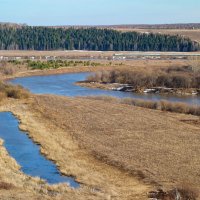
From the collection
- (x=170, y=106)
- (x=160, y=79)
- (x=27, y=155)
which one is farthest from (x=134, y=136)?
(x=160, y=79)

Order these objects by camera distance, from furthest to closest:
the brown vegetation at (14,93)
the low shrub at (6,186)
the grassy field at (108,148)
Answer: the brown vegetation at (14,93)
the grassy field at (108,148)
the low shrub at (6,186)

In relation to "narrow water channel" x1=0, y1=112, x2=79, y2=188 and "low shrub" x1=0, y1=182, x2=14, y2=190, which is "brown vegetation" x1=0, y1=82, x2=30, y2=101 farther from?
"low shrub" x1=0, y1=182, x2=14, y2=190

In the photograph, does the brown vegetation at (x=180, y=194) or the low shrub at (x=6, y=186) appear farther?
the low shrub at (x=6, y=186)

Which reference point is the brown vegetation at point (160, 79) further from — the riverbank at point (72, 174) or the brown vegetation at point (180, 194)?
the brown vegetation at point (180, 194)

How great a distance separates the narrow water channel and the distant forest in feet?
317

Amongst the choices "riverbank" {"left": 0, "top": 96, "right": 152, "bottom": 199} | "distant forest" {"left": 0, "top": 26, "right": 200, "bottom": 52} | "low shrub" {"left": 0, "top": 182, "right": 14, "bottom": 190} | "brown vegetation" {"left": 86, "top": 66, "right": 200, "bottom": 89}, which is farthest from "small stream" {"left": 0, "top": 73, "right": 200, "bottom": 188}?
"distant forest" {"left": 0, "top": 26, "right": 200, "bottom": 52}

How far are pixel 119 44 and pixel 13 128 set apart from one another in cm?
10088

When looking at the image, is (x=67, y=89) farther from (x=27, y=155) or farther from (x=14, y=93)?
(x=27, y=155)

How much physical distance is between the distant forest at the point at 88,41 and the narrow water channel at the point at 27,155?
317 feet

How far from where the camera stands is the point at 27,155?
974 inches

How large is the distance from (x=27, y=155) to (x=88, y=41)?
111m

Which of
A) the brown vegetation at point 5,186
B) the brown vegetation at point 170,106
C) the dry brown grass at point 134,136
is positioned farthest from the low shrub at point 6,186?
the brown vegetation at point 170,106

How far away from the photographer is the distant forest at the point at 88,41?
418 ft

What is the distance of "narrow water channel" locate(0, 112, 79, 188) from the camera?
20812 millimetres
